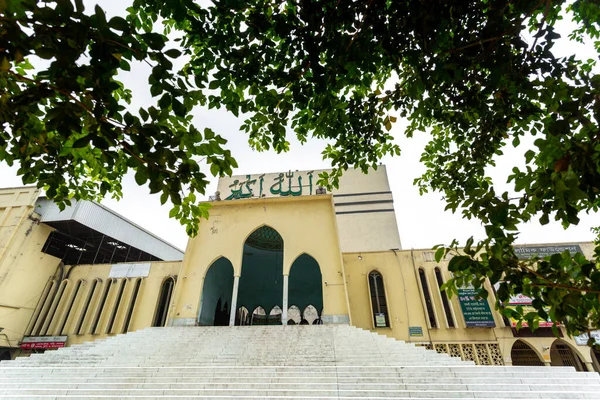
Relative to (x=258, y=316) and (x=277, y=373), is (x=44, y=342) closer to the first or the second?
(x=258, y=316)

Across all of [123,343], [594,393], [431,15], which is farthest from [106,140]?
[123,343]

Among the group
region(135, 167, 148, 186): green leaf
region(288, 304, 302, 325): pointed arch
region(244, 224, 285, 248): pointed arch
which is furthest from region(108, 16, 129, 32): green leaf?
region(288, 304, 302, 325): pointed arch

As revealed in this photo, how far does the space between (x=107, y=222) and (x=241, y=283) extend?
8.60m

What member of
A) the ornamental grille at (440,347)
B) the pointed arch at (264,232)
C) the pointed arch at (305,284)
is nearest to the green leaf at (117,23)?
the pointed arch at (264,232)

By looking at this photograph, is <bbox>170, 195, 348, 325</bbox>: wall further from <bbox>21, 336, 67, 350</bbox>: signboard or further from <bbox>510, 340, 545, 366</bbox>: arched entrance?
<bbox>510, 340, 545, 366</bbox>: arched entrance

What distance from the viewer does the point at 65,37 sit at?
1.34 metres

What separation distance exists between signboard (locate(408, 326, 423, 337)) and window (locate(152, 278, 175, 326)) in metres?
11.0

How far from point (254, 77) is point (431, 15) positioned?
156cm

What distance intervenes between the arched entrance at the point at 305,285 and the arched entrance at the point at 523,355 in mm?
8912

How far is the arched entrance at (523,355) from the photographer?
11672 millimetres

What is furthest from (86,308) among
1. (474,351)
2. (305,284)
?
(474,351)

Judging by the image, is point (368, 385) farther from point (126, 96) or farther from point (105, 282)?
point (105, 282)

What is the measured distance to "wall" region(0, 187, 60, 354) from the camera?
13.1m

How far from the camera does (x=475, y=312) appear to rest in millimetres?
11367
